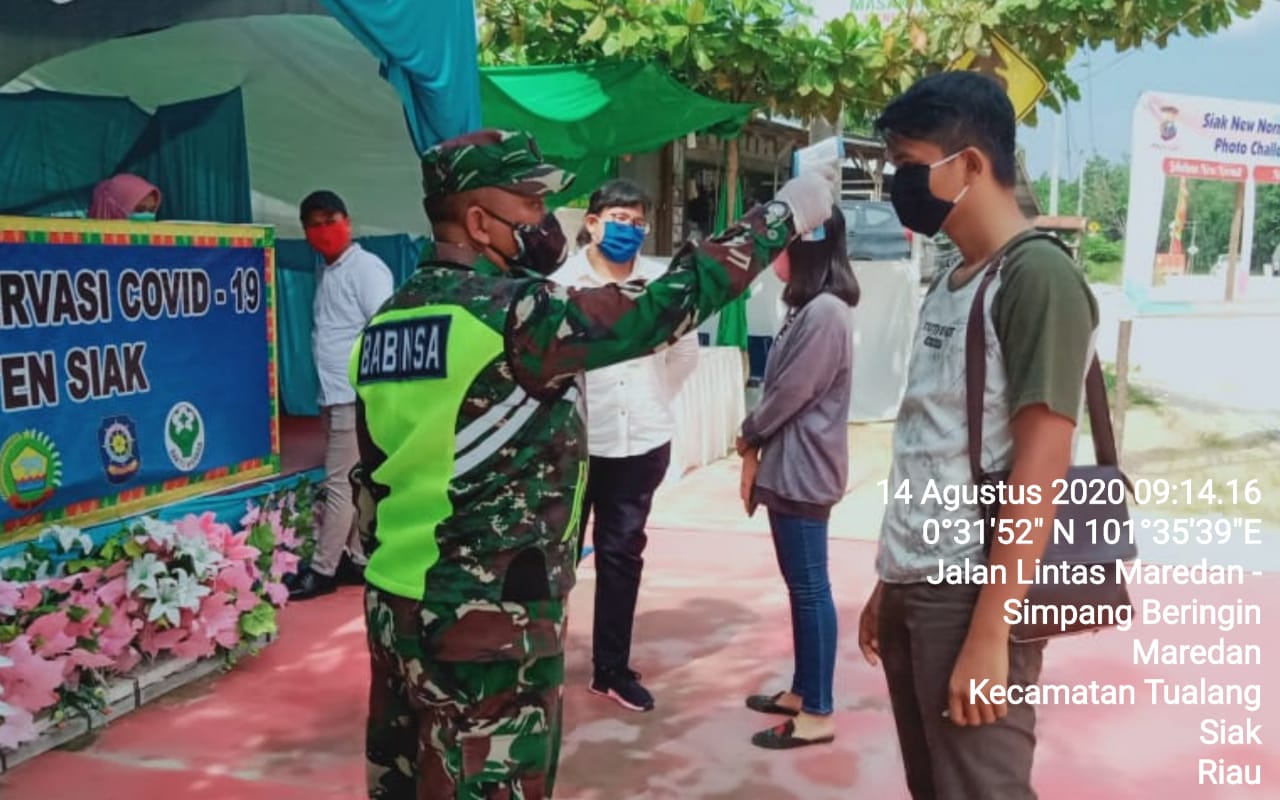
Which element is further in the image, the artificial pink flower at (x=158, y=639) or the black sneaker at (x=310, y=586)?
the black sneaker at (x=310, y=586)

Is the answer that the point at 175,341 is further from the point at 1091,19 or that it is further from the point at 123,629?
the point at 1091,19

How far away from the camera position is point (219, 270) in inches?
173

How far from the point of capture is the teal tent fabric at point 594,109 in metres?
6.66

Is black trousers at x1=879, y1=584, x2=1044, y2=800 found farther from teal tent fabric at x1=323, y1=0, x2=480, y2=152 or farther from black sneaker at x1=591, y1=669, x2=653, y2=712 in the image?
teal tent fabric at x1=323, y1=0, x2=480, y2=152

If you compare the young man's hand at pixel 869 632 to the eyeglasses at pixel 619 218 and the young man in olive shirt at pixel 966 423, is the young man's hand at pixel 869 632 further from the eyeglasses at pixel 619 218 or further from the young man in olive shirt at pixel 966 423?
the eyeglasses at pixel 619 218

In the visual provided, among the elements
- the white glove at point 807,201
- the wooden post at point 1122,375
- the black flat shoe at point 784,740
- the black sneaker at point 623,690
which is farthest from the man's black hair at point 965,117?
the wooden post at point 1122,375

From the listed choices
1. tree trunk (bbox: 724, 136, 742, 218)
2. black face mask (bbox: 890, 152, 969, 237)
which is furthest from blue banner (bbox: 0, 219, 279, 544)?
tree trunk (bbox: 724, 136, 742, 218)

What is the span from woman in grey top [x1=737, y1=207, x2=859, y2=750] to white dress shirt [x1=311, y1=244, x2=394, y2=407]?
2092 millimetres

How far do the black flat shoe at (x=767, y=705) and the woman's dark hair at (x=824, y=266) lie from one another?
1.35m

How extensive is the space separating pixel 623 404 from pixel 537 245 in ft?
5.47

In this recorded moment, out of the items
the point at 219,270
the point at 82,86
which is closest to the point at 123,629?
the point at 219,270

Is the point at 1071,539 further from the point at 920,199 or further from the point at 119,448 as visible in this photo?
the point at 119,448

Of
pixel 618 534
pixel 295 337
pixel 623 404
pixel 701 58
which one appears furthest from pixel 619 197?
pixel 295 337

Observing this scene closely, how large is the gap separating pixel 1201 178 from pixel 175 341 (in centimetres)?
535
